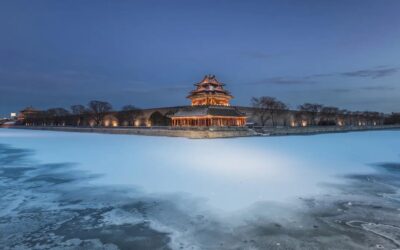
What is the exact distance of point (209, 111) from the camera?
40719 mm

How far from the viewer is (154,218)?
5984 mm

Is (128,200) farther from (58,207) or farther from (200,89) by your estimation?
(200,89)

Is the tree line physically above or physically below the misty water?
above

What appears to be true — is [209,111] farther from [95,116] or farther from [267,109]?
[95,116]

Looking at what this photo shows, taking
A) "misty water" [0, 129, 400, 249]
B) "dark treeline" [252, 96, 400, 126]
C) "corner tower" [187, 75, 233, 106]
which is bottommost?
"misty water" [0, 129, 400, 249]

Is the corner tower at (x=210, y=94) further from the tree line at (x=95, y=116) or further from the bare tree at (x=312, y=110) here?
the bare tree at (x=312, y=110)

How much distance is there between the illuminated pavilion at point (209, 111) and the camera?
41344 mm

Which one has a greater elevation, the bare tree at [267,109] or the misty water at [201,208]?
the bare tree at [267,109]

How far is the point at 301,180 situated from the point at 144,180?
16.8 ft

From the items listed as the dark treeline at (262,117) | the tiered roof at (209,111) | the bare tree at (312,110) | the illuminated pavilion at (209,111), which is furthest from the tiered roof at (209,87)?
the bare tree at (312,110)

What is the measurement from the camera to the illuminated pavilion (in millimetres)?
41344

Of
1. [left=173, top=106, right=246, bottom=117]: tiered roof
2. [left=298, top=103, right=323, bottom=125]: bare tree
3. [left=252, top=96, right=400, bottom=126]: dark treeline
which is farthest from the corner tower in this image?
[left=298, top=103, right=323, bottom=125]: bare tree

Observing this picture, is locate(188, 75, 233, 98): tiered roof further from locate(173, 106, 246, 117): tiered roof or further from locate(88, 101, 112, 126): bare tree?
locate(88, 101, 112, 126): bare tree

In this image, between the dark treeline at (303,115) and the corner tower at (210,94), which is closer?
the corner tower at (210,94)
